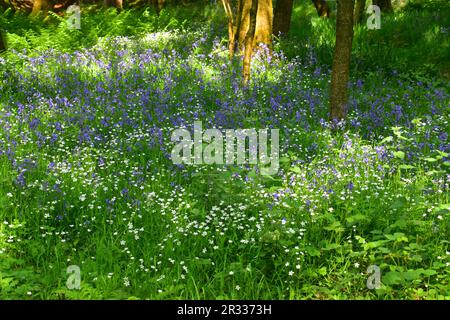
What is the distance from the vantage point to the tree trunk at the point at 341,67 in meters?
8.34

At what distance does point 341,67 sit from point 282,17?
569 centimetres

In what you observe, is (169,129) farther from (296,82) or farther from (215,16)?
(215,16)

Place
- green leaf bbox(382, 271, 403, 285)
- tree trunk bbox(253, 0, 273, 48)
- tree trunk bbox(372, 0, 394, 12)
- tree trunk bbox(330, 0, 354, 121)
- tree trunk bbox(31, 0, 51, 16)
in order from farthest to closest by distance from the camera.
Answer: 1. tree trunk bbox(31, 0, 51, 16)
2. tree trunk bbox(372, 0, 394, 12)
3. tree trunk bbox(253, 0, 273, 48)
4. tree trunk bbox(330, 0, 354, 121)
5. green leaf bbox(382, 271, 403, 285)

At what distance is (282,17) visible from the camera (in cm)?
1373

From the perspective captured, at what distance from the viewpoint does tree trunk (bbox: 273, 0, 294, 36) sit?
13578 millimetres

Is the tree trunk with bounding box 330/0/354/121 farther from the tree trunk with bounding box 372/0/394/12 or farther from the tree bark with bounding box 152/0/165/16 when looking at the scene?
the tree bark with bounding box 152/0/165/16

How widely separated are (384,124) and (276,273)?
14.5 ft

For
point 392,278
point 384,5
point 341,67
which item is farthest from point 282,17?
point 392,278

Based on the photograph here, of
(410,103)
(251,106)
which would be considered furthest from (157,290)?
(410,103)

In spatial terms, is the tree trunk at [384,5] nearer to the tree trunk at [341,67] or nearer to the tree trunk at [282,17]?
the tree trunk at [282,17]

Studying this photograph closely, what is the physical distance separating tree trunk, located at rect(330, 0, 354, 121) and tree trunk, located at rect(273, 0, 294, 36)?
212 inches

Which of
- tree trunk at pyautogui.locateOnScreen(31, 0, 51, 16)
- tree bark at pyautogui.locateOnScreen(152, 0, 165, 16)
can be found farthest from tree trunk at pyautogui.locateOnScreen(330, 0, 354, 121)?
tree trunk at pyautogui.locateOnScreen(31, 0, 51, 16)

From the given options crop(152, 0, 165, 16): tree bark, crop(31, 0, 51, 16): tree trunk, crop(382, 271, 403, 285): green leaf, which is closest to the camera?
crop(382, 271, 403, 285): green leaf

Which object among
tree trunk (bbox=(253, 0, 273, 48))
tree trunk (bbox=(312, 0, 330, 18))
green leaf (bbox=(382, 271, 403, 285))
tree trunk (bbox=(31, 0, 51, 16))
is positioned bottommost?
green leaf (bbox=(382, 271, 403, 285))
